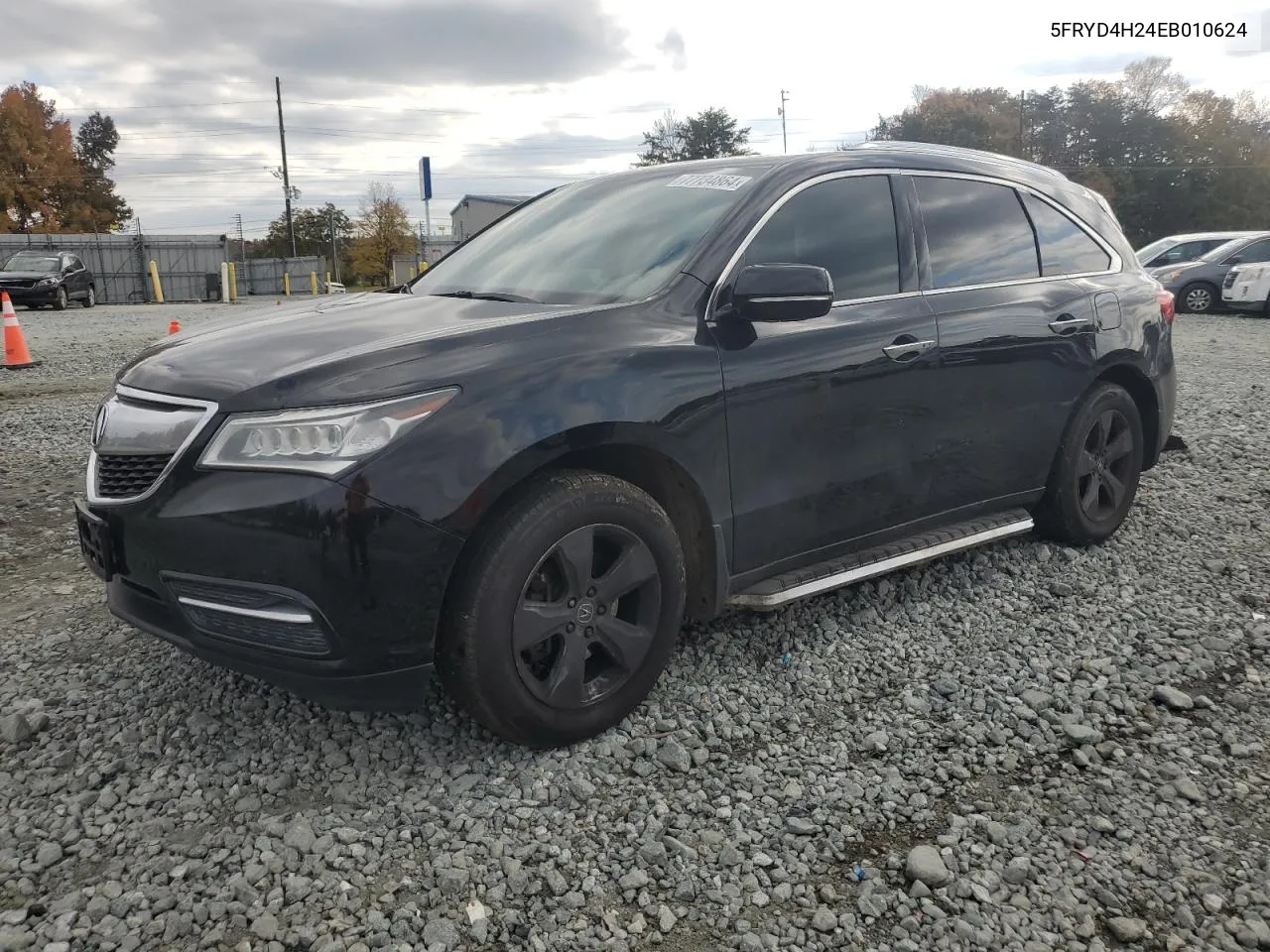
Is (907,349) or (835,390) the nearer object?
(835,390)

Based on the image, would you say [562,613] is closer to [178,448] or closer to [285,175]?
[178,448]

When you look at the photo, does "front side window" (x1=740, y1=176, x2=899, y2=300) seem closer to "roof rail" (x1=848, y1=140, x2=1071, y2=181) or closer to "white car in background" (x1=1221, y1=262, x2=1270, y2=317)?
"roof rail" (x1=848, y1=140, x2=1071, y2=181)

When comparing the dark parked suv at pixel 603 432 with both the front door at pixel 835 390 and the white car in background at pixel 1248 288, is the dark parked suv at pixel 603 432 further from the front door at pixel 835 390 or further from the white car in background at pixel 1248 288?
the white car in background at pixel 1248 288

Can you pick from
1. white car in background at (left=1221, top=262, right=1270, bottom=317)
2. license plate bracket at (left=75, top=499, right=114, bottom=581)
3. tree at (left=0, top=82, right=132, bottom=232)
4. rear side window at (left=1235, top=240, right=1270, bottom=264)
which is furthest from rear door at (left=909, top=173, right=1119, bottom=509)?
tree at (left=0, top=82, right=132, bottom=232)

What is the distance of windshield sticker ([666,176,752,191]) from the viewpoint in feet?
11.3

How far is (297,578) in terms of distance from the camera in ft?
7.88

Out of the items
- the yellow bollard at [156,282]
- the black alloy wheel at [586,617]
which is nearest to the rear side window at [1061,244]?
the black alloy wheel at [586,617]

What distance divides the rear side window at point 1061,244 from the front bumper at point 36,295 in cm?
2421

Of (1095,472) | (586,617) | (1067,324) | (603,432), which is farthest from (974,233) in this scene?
(586,617)

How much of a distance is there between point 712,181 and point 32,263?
25496 millimetres

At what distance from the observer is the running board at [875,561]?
3254 millimetres

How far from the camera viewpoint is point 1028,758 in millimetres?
2844

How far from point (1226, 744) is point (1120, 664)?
551 mm

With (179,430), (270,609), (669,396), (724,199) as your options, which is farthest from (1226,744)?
(179,430)
